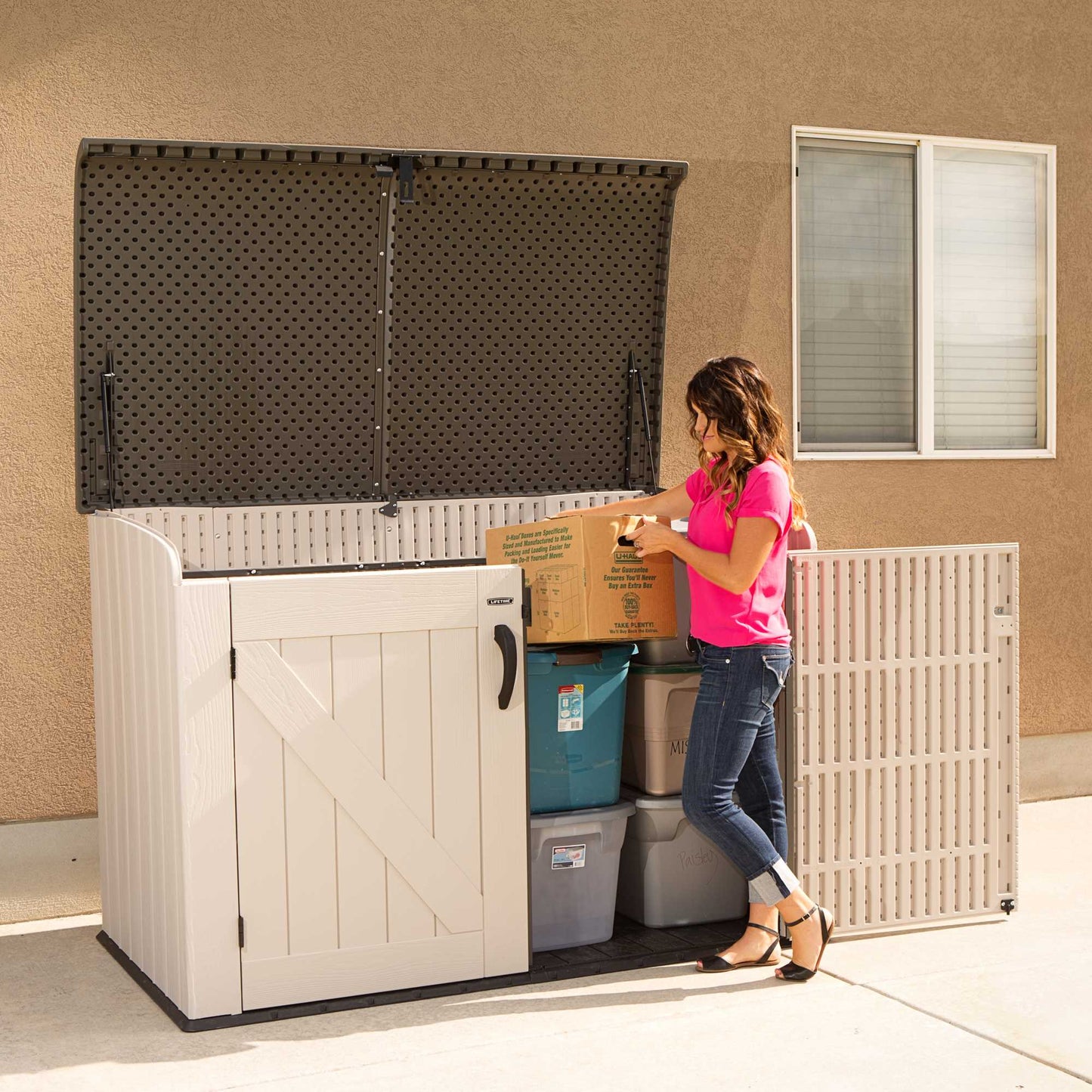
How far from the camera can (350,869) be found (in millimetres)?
3615

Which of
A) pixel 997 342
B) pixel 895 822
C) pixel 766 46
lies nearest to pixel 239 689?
pixel 895 822

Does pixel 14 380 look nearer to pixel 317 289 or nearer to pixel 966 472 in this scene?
pixel 317 289

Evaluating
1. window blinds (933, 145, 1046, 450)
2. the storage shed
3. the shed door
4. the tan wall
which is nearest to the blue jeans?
the storage shed

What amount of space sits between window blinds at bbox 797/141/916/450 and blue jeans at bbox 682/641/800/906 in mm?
2293

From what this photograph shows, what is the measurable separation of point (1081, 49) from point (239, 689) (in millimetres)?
4925

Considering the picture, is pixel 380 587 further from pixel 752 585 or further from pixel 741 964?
pixel 741 964

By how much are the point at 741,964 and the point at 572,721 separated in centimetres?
82

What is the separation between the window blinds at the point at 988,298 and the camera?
6.14 metres

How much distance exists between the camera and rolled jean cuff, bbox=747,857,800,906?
3770 millimetres

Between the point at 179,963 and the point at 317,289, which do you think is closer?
the point at 179,963

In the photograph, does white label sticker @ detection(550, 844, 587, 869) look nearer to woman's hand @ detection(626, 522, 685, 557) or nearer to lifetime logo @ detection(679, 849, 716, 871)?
lifetime logo @ detection(679, 849, 716, 871)

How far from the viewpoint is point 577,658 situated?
13.2ft

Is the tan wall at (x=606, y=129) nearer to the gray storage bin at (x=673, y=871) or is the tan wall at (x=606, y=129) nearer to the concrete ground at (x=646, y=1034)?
the concrete ground at (x=646, y=1034)

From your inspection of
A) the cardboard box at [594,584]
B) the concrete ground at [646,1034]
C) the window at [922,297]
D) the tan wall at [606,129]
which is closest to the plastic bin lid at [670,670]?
the cardboard box at [594,584]
